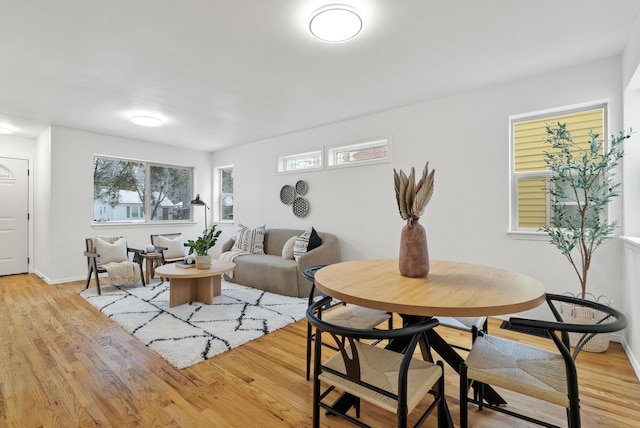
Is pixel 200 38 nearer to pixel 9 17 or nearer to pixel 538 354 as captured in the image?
pixel 9 17

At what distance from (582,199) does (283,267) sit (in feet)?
10.7

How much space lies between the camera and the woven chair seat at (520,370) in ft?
3.85

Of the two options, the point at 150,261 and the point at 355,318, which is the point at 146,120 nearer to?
the point at 150,261

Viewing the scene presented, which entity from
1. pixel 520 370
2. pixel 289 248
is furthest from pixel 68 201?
pixel 520 370

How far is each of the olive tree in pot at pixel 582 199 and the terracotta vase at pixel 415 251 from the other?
1663 millimetres

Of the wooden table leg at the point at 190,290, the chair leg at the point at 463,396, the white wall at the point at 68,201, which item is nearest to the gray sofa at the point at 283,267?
the wooden table leg at the point at 190,290

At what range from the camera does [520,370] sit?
1283 mm

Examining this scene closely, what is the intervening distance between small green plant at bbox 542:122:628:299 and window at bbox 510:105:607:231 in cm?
9

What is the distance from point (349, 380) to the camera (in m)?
1.23

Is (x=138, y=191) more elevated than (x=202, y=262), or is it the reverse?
(x=138, y=191)

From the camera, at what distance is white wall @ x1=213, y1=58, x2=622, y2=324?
273 cm

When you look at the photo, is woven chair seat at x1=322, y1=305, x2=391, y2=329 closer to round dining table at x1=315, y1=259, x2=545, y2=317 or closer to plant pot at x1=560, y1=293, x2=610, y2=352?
round dining table at x1=315, y1=259, x2=545, y2=317

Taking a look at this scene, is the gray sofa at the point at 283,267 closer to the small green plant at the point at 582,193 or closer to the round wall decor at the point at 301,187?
the round wall decor at the point at 301,187

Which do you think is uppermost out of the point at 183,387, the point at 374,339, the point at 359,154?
the point at 359,154
